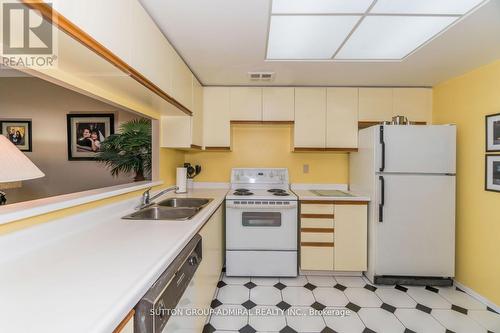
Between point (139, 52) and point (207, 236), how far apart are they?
1.32m

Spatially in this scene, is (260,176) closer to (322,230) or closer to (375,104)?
(322,230)

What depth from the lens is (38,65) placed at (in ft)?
3.38

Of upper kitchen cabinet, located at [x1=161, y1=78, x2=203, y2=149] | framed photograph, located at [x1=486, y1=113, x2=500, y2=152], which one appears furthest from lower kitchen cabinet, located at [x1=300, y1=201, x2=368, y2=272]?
upper kitchen cabinet, located at [x1=161, y1=78, x2=203, y2=149]

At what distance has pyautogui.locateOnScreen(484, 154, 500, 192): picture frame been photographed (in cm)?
205

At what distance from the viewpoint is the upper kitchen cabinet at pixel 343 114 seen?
9.29ft

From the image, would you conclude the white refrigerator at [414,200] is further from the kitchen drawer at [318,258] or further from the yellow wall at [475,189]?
the kitchen drawer at [318,258]

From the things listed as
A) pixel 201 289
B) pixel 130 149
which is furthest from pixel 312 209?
pixel 130 149

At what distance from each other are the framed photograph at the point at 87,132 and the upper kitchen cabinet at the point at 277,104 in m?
2.00

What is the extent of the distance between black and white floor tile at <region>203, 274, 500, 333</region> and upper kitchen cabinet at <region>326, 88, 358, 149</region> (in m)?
1.63

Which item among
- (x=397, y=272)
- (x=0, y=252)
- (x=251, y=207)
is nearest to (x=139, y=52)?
(x=0, y=252)

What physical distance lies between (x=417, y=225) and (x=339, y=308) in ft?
3.91

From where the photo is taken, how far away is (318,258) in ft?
8.33

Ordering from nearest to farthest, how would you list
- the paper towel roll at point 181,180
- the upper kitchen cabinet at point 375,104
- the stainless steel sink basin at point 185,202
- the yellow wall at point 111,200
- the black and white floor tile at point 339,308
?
1. the yellow wall at point 111,200
2. the black and white floor tile at point 339,308
3. the stainless steel sink basin at point 185,202
4. the paper towel roll at point 181,180
5. the upper kitchen cabinet at point 375,104

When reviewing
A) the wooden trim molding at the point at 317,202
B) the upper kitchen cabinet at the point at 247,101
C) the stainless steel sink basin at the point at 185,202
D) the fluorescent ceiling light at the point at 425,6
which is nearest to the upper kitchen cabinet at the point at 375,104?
the wooden trim molding at the point at 317,202
